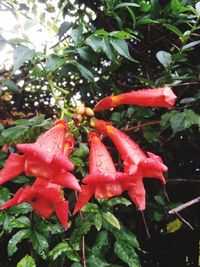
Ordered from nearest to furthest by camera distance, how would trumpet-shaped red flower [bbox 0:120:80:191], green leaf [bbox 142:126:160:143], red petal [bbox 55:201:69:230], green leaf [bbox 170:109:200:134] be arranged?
trumpet-shaped red flower [bbox 0:120:80:191] → red petal [bbox 55:201:69:230] → green leaf [bbox 170:109:200:134] → green leaf [bbox 142:126:160:143]

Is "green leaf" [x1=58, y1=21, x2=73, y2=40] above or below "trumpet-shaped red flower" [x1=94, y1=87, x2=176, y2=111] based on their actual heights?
above

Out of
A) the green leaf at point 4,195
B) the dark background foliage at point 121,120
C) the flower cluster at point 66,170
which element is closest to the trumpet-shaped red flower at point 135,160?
the flower cluster at point 66,170

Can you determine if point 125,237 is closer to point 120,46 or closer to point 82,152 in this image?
point 82,152

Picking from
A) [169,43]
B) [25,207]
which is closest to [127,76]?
[169,43]

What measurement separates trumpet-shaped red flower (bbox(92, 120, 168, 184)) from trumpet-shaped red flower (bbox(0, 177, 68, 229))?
0.25 m

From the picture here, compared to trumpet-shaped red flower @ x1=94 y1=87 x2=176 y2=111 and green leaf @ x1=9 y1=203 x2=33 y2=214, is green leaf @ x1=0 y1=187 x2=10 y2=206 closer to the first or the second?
green leaf @ x1=9 y1=203 x2=33 y2=214

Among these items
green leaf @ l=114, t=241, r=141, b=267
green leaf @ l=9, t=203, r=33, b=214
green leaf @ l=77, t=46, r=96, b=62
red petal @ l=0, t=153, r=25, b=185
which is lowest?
green leaf @ l=114, t=241, r=141, b=267

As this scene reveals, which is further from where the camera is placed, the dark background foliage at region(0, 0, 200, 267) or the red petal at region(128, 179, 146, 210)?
the dark background foliage at region(0, 0, 200, 267)

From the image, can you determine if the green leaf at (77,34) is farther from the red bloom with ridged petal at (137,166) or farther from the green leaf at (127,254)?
the green leaf at (127,254)

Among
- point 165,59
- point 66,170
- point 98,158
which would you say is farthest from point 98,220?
point 165,59

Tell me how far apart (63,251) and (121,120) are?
758 millimetres

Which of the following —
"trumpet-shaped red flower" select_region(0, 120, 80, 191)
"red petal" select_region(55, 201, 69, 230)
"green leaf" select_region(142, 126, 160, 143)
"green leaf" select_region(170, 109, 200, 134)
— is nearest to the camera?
"trumpet-shaped red flower" select_region(0, 120, 80, 191)

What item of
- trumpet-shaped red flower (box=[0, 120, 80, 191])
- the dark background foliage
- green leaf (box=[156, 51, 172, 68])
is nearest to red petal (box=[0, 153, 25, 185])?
trumpet-shaped red flower (box=[0, 120, 80, 191])

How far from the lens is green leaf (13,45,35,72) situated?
139cm
